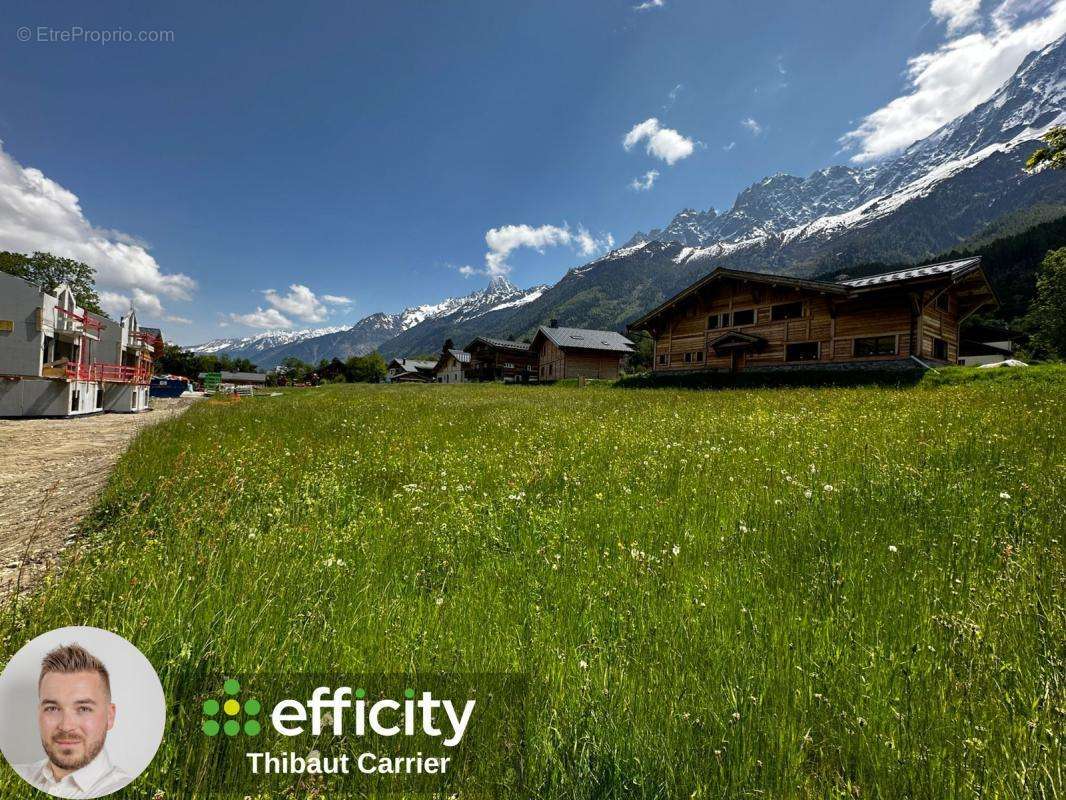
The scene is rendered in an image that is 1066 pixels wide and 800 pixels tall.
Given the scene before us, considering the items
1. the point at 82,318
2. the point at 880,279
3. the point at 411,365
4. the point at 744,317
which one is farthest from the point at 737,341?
the point at 411,365

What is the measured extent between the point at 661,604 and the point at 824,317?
108 ft

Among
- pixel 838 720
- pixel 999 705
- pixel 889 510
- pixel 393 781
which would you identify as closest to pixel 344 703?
pixel 393 781

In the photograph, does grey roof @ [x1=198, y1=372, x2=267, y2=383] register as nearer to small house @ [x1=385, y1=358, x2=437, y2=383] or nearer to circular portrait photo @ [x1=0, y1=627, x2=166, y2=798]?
small house @ [x1=385, y1=358, x2=437, y2=383]

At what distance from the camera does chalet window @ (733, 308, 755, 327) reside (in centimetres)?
3216

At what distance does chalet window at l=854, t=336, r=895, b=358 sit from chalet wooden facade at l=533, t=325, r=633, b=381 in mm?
31924

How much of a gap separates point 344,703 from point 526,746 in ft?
2.81

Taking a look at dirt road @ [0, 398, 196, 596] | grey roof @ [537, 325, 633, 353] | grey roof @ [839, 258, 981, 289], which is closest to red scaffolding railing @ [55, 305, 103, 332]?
dirt road @ [0, 398, 196, 596]

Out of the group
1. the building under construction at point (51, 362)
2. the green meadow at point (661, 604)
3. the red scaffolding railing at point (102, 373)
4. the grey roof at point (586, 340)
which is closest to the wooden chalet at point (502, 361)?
the grey roof at point (586, 340)

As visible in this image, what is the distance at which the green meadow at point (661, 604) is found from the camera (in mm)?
1613

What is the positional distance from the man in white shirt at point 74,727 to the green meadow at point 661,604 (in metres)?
0.09

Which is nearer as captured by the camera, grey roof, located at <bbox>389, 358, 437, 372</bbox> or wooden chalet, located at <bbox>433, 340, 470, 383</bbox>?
wooden chalet, located at <bbox>433, 340, 470, 383</bbox>

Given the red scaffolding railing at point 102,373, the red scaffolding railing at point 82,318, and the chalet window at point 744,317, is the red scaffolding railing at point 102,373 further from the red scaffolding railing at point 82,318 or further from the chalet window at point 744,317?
the chalet window at point 744,317

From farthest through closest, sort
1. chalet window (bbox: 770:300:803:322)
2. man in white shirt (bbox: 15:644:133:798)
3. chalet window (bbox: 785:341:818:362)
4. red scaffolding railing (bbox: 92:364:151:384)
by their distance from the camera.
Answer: chalet window (bbox: 770:300:803:322) → chalet window (bbox: 785:341:818:362) → red scaffolding railing (bbox: 92:364:151:384) → man in white shirt (bbox: 15:644:133:798)

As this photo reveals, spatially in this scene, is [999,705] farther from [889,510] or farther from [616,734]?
[889,510]
